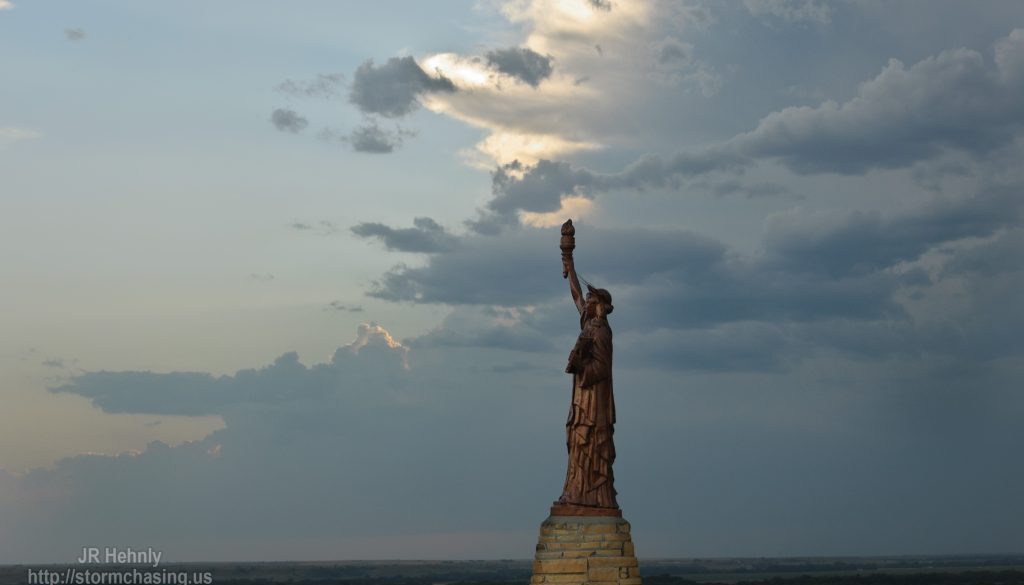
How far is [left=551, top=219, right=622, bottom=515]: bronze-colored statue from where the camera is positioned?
35531 mm

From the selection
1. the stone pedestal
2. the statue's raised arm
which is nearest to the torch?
the statue's raised arm

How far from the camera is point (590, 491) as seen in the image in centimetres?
3559

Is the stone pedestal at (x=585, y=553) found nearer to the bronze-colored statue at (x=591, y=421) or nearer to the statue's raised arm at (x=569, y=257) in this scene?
the bronze-colored statue at (x=591, y=421)

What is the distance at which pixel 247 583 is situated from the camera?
505ft

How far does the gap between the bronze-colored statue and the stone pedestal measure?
1.21ft

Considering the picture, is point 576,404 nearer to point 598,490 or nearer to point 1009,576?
point 598,490

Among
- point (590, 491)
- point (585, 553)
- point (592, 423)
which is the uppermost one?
Answer: point (592, 423)

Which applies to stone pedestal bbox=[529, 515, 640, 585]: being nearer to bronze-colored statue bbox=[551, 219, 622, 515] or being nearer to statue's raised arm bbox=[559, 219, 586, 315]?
bronze-colored statue bbox=[551, 219, 622, 515]

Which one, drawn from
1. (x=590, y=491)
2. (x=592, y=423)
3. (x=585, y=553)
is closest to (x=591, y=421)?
(x=592, y=423)

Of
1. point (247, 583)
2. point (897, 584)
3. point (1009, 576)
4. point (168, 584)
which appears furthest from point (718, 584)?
point (168, 584)

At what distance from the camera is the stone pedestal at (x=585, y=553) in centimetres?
3459

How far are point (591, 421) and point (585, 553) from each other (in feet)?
9.87

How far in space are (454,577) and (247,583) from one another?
3837 centimetres

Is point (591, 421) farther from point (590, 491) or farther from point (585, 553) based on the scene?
point (585, 553)
